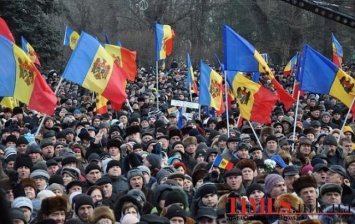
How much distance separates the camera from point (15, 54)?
40.6ft

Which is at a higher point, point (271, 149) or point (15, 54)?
point (15, 54)

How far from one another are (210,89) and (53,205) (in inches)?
432

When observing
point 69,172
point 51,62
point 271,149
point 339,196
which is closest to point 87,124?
point 271,149

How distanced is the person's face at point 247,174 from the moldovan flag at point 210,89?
27.0ft

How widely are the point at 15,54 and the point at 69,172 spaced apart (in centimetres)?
288

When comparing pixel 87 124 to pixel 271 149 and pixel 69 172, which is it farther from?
pixel 69 172

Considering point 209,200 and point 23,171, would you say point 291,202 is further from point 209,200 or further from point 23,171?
point 23,171

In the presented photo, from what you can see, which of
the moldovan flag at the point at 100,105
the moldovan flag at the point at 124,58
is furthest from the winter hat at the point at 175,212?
the moldovan flag at the point at 124,58

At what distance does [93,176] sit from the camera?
9.72 meters

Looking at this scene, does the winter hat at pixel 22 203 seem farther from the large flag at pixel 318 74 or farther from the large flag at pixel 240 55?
the large flag at pixel 318 74

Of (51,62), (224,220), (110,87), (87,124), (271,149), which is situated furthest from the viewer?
(51,62)

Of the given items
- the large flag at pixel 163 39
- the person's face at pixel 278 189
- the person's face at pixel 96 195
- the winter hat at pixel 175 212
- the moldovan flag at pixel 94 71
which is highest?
the large flag at pixel 163 39

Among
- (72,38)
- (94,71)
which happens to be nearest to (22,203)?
(94,71)

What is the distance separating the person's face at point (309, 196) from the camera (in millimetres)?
7840
